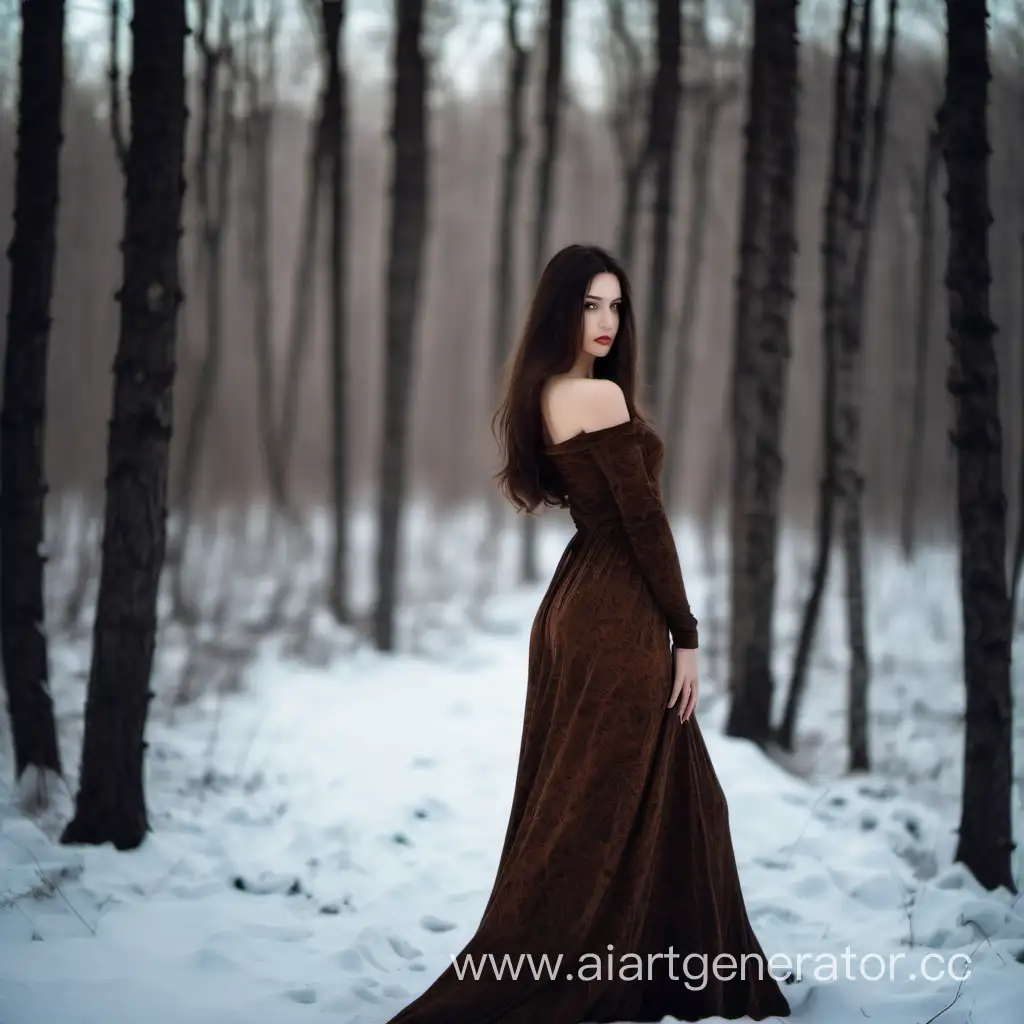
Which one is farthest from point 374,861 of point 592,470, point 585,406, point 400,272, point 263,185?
point 263,185

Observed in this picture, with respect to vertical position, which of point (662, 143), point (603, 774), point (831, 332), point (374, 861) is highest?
point (662, 143)

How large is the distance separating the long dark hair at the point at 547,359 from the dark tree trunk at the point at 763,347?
3506 mm

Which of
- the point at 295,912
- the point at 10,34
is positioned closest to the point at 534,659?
the point at 295,912

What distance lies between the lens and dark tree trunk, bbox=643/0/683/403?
9305 mm

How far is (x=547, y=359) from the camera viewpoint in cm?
290

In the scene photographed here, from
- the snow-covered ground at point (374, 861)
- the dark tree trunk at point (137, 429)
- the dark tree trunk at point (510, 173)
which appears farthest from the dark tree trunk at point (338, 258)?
the dark tree trunk at point (137, 429)

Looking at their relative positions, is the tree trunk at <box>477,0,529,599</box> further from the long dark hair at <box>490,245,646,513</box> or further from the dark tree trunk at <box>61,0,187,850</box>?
the long dark hair at <box>490,245,646,513</box>

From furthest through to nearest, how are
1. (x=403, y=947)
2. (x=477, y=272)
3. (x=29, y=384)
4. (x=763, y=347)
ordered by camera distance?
(x=477, y=272)
(x=763, y=347)
(x=29, y=384)
(x=403, y=947)

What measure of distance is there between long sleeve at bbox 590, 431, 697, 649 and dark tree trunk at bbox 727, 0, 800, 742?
3775 mm

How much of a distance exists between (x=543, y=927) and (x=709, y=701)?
496 centimetres

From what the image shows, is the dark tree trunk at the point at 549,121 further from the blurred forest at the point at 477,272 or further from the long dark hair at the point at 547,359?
the long dark hair at the point at 547,359

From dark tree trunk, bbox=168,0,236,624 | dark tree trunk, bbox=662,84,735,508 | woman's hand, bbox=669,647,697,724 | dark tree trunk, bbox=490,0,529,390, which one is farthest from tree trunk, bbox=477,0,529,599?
woman's hand, bbox=669,647,697,724

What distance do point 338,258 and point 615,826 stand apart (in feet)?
25.1

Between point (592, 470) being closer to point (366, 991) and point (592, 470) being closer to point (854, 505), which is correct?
point (366, 991)
